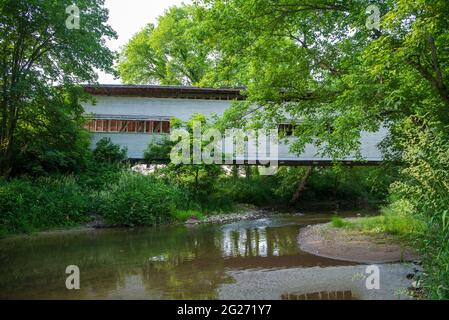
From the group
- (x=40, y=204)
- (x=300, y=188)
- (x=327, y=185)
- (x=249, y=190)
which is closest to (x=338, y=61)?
(x=40, y=204)

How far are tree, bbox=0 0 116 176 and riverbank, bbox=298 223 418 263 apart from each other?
1147 centimetres

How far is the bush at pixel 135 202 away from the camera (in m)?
16.1

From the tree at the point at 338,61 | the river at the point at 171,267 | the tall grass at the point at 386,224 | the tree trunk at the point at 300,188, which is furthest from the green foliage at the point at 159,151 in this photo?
the tree trunk at the point at 300,188

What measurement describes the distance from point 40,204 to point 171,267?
8674mm

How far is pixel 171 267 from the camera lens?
8.73m

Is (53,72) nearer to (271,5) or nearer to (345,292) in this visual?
(271,5)

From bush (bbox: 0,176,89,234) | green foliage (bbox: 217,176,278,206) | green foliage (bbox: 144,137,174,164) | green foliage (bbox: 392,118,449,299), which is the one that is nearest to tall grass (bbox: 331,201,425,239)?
green foliage (bbox: 392,118,449,299)

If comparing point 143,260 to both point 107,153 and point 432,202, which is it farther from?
point 107,153

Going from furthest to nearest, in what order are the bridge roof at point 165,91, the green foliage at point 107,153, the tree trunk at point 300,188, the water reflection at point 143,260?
1. the tree trunk at point 300,188
2. the bridge roof at point 165,91
3. the green foliage at point 107,153
4. the water reflection at point 143,260

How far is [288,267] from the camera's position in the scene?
8.55 meters

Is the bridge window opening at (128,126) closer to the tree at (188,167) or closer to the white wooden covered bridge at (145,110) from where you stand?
the white wooden covered bridge at (145,110)

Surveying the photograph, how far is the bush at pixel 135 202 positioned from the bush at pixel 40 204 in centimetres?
97

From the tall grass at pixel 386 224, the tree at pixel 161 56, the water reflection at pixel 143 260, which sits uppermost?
the tree at pixel 161 56
